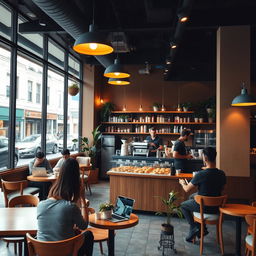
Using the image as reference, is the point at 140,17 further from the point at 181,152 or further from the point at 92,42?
the point at 181,152

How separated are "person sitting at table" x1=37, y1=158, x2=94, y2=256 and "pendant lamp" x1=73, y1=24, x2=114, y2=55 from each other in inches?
64.3

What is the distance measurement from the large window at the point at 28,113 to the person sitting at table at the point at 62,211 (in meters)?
3.61

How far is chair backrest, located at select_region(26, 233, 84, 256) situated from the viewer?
2.13 metres

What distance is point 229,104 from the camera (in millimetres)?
5547

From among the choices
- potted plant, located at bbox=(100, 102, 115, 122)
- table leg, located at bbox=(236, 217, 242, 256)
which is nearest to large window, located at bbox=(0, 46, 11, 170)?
table leg, located at bbox=(236, 217, 242, 256)

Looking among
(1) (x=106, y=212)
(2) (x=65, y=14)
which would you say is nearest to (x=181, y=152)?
(1) (x=106, y=212)

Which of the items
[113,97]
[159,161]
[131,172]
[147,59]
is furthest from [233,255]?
[113,97]

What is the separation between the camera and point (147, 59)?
8.69 metres

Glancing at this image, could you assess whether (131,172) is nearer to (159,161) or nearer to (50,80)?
(159,161)

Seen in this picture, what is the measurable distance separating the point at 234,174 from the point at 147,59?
191 inches

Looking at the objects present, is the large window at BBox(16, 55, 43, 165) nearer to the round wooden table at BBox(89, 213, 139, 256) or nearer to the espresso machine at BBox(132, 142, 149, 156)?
the espresso machine at BBox(132, 142, 149, 156)

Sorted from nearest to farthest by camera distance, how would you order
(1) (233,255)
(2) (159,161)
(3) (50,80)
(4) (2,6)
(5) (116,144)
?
(1) (233,255), (4) (2,6), (2) (159,161), (3) (50,80), (5) (116,144)

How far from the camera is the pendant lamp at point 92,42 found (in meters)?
3.30

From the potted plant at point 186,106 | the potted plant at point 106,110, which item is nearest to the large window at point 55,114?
the potted plant at point 106,110
